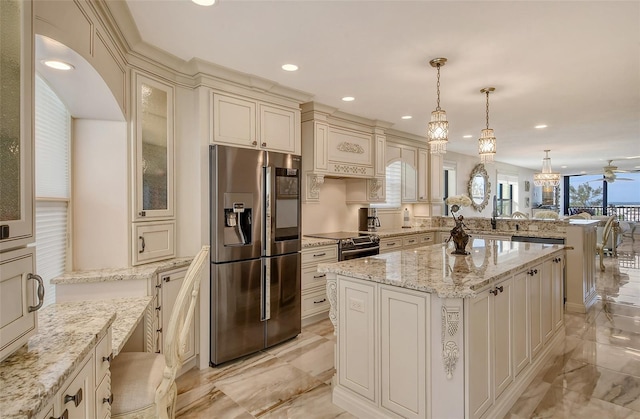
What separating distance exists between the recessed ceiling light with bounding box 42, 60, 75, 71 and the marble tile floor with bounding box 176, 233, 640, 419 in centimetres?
220

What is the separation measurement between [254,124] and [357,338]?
7.05ft

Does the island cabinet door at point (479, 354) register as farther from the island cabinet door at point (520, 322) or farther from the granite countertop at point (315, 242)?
the granite countertop at point (315, 242)

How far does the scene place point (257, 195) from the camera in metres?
3.06

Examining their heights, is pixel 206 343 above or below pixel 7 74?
below

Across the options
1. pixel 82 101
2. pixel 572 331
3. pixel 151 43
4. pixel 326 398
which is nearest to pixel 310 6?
pixel 151 43

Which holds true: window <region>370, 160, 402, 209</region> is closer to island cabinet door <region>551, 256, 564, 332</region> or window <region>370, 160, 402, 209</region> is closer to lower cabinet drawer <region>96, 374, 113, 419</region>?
island cabinet door <region>551, 256, 564, 332</region>

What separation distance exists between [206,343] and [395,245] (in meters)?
2.93

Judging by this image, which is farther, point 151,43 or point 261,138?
A: point 261,138

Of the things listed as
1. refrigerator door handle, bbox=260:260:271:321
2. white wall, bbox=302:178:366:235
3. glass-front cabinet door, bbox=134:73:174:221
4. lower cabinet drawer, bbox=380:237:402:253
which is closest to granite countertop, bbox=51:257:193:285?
glass-front cabinet door, bbox=134:73:174:221

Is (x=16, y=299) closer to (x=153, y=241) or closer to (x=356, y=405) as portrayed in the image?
(x=153, y=241)

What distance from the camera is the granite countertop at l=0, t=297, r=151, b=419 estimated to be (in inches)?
32.8

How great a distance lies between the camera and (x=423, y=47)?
98.2 inches

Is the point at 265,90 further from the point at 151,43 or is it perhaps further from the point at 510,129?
the point at 510,129

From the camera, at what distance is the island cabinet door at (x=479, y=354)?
70.8 inches
